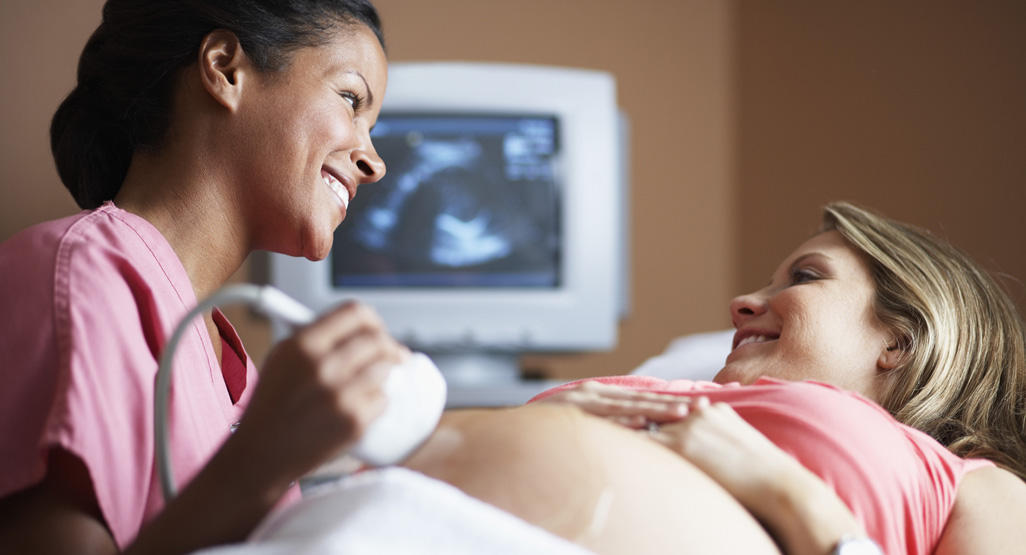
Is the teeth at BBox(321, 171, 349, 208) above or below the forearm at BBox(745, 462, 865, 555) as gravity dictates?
above

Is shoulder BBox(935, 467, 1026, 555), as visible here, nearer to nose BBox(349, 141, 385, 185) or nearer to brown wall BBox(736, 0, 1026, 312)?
nose BBox(349, 141, 385, 185)

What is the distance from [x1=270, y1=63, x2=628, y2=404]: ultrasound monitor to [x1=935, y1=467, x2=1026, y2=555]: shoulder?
55.5 inches

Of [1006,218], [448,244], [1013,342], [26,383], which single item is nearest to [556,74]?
[448,244]

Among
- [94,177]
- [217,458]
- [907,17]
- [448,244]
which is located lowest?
[448,244]

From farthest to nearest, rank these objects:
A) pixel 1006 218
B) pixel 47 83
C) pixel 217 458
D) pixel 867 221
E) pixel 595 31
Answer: pixel 595 31 → pixel 47 83 → pixel 1006 218 → pixel 867 221 → pixel 217 458

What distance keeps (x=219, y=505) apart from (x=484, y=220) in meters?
1.77

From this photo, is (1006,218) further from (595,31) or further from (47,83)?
(47,83)

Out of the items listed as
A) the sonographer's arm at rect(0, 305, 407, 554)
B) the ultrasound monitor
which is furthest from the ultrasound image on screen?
the sonographer's arm at rect(0, 305, 407, 554)

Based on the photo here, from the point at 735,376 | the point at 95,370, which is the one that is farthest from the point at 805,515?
the point at 95,370

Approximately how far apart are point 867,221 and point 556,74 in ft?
3.91

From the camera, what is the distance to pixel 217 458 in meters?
0.63

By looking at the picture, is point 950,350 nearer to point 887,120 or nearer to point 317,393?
point 317,393

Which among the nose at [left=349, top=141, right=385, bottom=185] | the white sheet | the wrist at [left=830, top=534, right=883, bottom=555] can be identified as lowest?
the wrist at [left=830, top=534, right=883, bottom=555]

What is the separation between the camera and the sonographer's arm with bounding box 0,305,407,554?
23.3 inches
